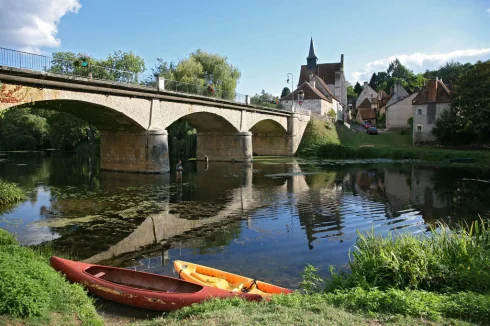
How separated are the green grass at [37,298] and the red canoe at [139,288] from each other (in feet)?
1.35

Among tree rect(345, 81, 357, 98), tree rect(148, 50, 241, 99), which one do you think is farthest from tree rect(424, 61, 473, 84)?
tree rect(148, 50, 241, 99)

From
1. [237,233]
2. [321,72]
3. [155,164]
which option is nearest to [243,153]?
[155,164]

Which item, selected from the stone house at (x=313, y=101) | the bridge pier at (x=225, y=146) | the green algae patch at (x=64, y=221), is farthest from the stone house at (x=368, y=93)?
the green algae patch at (x=64, y=221)

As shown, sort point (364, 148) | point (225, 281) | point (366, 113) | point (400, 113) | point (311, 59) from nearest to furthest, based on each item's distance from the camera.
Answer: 1. point (225, 281)
2. point (364, 148)
3. point (400, 113)
4. point (311, 59)
5. point (366, 113)

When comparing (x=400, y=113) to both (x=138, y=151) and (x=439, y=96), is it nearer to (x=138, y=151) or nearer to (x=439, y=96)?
(x=439, y=96)

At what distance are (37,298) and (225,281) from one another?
9.53ft

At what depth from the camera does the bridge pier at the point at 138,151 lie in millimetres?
24672

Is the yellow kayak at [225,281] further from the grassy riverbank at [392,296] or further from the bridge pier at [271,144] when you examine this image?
the bridge pier at [271,144]

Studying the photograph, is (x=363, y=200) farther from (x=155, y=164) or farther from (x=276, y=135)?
(x=276, y=135)

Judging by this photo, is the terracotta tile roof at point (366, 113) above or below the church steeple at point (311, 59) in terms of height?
below

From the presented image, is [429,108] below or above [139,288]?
above

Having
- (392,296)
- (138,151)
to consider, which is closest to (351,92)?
(138,151)

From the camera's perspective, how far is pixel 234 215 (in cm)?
1344

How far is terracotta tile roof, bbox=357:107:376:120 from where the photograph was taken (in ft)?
256
